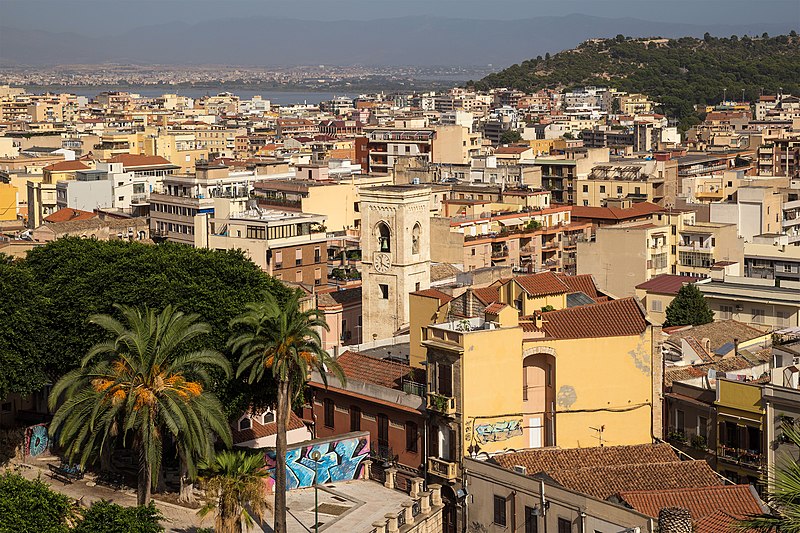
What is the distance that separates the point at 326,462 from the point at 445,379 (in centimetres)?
366

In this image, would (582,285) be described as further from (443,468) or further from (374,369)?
(443,468)

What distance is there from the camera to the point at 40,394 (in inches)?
1491

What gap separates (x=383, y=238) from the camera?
1695 inches

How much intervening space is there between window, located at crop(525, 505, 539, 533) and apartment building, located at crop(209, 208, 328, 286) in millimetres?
27226

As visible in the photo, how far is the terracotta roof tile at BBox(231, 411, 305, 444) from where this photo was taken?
33.9m

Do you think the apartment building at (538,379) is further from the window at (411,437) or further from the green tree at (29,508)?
the green tree at (29,508)

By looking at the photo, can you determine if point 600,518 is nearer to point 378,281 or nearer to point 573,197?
point 378,281

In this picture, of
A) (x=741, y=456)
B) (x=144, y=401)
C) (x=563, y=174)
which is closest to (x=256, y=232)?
(x=144, y=401)

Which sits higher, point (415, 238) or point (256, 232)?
point (415, 238)

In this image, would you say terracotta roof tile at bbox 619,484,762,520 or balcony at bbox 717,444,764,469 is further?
balcony at bbox 717,444,764,469

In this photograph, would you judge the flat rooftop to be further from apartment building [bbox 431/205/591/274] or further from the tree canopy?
apartment building [bbox 431/205/591/274]

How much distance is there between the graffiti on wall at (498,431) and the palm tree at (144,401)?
536 cm

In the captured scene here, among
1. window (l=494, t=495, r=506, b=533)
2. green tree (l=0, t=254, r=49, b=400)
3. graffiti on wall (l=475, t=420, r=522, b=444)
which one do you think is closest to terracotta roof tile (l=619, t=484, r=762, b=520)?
window (l=494, t=495, r=506, b=533)

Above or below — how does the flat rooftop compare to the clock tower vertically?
below
